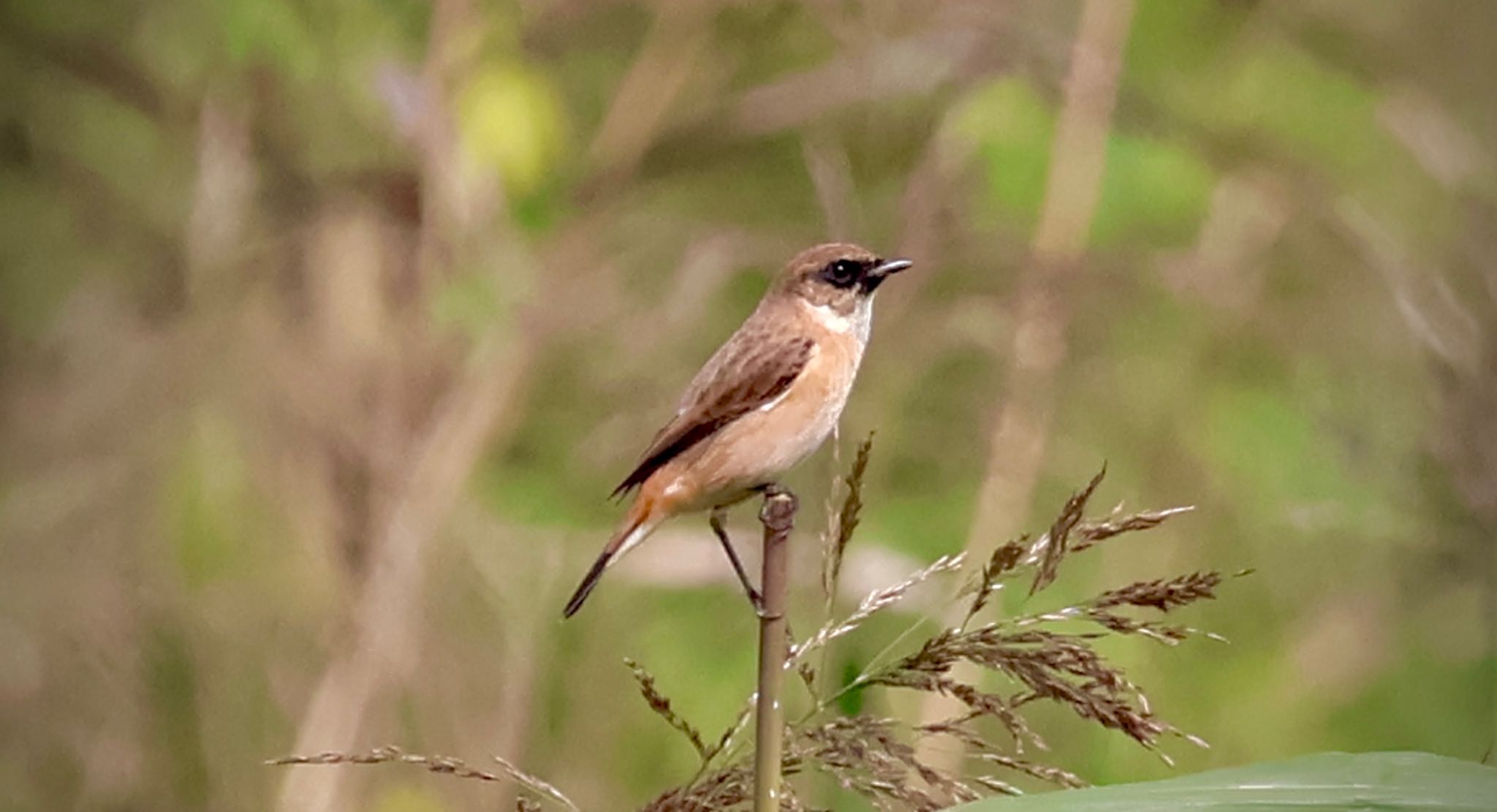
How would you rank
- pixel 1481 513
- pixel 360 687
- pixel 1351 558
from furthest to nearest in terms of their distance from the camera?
pixel 1351 558, pixel 1481 513, pixel 360 687

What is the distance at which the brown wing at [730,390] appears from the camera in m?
1.58

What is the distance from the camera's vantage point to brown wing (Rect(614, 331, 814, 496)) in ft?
5.19

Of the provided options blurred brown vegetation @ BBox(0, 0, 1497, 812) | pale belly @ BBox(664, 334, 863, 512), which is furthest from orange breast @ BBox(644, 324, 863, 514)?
blurred brown vegetation @ BBox(0, 0, 1497, 812)

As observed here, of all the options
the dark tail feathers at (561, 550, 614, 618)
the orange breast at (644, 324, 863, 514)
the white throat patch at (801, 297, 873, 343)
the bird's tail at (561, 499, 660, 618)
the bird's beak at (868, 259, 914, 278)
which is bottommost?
the dark tail feathers at (561, 550, 614, 618)

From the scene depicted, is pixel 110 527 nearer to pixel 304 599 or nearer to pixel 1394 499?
pixel 304 599

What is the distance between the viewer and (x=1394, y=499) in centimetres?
244

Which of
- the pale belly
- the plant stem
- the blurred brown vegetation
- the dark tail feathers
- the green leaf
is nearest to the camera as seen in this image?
the green leaf

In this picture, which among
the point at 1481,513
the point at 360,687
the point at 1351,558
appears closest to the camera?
the point at 360,687

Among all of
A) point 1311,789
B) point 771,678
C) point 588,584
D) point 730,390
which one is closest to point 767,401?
point 730,390

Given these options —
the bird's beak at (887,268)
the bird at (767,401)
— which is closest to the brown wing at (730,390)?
the bird at (767,401)

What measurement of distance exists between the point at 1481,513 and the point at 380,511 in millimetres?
1750

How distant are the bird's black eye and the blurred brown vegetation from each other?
1.55ft

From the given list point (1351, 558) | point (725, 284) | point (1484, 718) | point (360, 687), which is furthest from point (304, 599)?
point (1484, 718)

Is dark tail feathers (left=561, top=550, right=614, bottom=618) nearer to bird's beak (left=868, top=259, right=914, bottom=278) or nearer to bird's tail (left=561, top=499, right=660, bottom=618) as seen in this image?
bird's tail (left=561, top=499, right=660, bottom=618)
